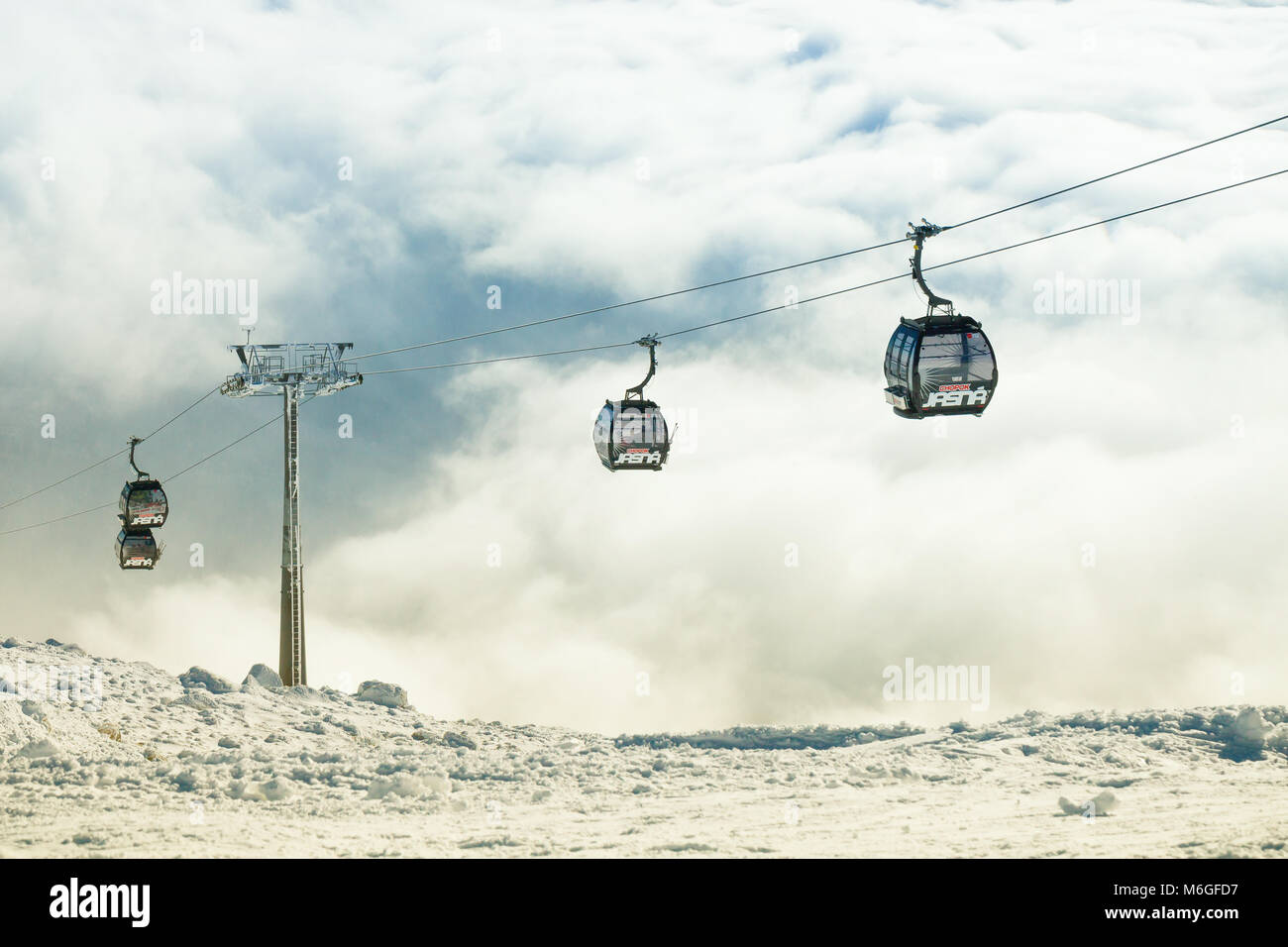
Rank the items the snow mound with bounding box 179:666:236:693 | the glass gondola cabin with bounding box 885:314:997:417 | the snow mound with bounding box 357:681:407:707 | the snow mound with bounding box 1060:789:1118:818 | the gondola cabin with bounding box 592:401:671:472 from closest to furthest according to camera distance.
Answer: the glass gondola cabin with bounding box 885:314:997:417
the snow mound with bounding box 1060:789:1118:818
the gondola cabin with bounding box 592:401:671:472
the snow mound with bounding box 179:666:236:693
the snow mound with bounding box 357:681:407:707

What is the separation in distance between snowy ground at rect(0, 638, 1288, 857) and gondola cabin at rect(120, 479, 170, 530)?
9.46m

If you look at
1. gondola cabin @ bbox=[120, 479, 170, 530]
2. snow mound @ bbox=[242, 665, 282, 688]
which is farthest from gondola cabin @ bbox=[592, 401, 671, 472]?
gondola cabin @ bbox=[120, 479, 170, 530]

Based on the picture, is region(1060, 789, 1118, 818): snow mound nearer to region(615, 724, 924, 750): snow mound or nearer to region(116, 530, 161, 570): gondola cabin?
region(615, 724, 924, 750): snow mound

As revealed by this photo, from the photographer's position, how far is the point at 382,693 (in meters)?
32.8

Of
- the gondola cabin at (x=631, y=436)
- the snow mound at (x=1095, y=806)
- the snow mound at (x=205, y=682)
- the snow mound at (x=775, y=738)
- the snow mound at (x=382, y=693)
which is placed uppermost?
the gondola cabin at (x=631, y=436)

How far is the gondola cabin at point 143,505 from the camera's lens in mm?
37344

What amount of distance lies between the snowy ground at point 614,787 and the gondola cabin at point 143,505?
9.46 meters

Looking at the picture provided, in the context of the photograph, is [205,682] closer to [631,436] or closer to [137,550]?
[137,550]

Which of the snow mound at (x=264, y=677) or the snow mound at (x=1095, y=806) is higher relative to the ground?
the snow mound at (x=264, y=677)

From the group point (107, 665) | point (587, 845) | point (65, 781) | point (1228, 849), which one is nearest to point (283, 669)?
point (107, 665)

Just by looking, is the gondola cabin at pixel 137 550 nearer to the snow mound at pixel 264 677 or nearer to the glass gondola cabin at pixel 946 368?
the snow mound at pixel 264 677

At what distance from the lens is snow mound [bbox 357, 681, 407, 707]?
32.6 m
